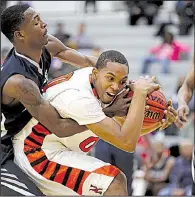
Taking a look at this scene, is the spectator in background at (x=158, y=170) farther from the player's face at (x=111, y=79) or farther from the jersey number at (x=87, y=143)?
the player's face at (x=111, y=79)

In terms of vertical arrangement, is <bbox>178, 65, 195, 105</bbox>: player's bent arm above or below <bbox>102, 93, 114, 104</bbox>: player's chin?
below

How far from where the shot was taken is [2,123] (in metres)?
3.62

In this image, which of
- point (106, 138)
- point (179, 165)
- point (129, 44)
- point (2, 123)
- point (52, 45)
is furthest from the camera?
point (129, 44)

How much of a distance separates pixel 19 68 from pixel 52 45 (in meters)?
0.51


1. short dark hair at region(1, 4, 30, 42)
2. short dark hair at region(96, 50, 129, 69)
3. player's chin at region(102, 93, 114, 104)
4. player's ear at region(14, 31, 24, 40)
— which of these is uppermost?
short dark hair at region(1, 4, 30, 42)

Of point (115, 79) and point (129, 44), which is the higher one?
point (115, 79)

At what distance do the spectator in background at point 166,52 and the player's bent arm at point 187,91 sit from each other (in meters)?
5.49

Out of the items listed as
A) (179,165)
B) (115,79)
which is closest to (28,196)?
(115,79)

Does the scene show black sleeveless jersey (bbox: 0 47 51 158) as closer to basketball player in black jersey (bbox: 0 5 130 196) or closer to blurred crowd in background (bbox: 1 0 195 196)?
basketball player in black jersey (bbox: 0 5 130 196)

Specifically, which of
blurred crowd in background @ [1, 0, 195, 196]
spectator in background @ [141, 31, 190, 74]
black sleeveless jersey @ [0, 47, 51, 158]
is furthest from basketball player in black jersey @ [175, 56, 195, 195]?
spectator in background @ [141, 31, 190, 74]

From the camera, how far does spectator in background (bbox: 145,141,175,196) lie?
687 centimetres

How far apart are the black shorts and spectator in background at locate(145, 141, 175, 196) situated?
3.37 metres

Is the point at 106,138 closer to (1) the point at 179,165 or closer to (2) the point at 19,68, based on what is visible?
(2) the point at 19,68

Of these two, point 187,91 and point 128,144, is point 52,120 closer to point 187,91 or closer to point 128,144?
point 128,144
